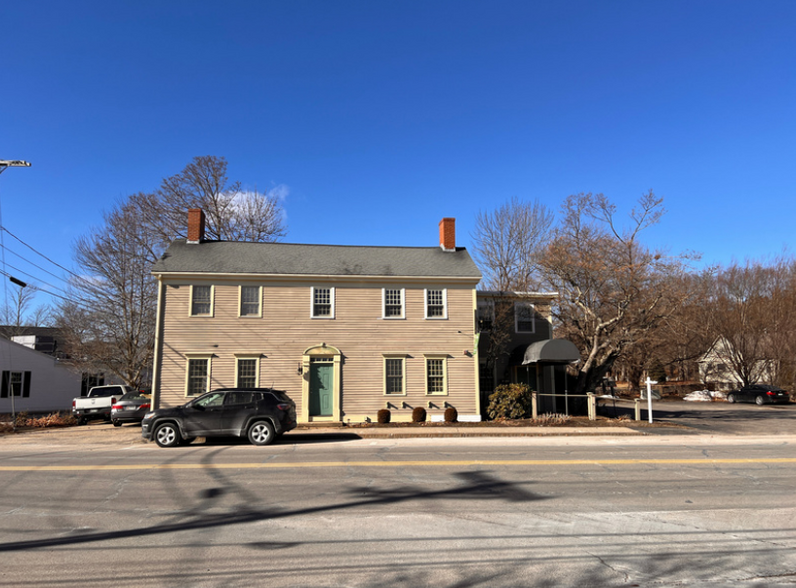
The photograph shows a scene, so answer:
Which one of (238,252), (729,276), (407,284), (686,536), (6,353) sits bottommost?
(686,536)

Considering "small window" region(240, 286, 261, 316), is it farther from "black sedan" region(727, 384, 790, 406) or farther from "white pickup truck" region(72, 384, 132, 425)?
"black sedan" region(727, 384, 790, 406)

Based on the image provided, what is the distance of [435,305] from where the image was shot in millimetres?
25641

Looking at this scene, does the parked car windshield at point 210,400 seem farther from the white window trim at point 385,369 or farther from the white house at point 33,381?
the white house at point 33,381

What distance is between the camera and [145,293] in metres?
33.8

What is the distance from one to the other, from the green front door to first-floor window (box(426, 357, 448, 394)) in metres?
4.49

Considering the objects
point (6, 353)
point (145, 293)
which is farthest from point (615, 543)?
point (6, 353)

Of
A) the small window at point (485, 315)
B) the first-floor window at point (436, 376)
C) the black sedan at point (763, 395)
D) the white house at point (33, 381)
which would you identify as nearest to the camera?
the first-floor window at point (436, 376)

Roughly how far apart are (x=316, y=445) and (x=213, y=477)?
583 cm

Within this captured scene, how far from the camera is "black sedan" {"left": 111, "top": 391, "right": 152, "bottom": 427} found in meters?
25.0

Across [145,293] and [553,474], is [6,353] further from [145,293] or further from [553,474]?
[553,474]

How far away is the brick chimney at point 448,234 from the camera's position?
92.1 ft

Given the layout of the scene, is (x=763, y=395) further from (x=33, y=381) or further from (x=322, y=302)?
(x=33, y=381)

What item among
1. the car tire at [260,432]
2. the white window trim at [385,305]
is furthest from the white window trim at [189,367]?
the car tire at [260,432]

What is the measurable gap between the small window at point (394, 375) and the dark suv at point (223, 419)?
8747mm
